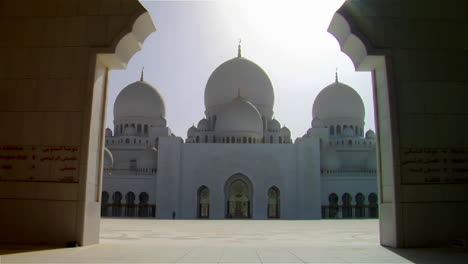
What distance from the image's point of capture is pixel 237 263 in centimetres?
497

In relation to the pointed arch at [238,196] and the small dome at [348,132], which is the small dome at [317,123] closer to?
the small dome at [348,132]

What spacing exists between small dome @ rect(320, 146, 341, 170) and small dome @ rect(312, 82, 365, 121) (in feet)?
25.7

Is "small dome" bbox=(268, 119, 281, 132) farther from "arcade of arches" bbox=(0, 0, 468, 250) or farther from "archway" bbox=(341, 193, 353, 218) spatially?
"arcade of arches" bbox=(0, 0, 468, 250)

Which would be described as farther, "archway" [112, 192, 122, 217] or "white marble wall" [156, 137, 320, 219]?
"archway" [112, 192, 122, 217]

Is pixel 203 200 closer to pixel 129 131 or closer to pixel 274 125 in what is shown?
pixel 274 125

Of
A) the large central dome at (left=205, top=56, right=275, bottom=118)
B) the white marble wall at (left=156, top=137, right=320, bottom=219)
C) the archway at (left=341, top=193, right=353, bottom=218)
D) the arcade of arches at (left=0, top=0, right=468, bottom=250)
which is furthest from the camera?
the large central dome at (left=205, top=56, right=275, bottom=118)

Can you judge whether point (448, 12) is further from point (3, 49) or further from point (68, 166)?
point (3, 49)

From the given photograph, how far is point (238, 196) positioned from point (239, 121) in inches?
229

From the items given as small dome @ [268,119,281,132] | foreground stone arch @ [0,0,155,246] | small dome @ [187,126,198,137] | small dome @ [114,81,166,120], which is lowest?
foreground stone arch @ [0,0,155,246]

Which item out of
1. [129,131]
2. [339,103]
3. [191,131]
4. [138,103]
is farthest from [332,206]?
[138,103]

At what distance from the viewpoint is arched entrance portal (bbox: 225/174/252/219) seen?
3111cm

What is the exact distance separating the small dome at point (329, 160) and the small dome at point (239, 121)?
5.29 m

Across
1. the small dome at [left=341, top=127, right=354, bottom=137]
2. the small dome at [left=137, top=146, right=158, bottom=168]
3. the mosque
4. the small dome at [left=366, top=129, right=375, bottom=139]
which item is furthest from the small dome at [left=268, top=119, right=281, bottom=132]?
the small dome at [left=137, top=146, right=158, bottom=168]

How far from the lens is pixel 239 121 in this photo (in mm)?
33750
